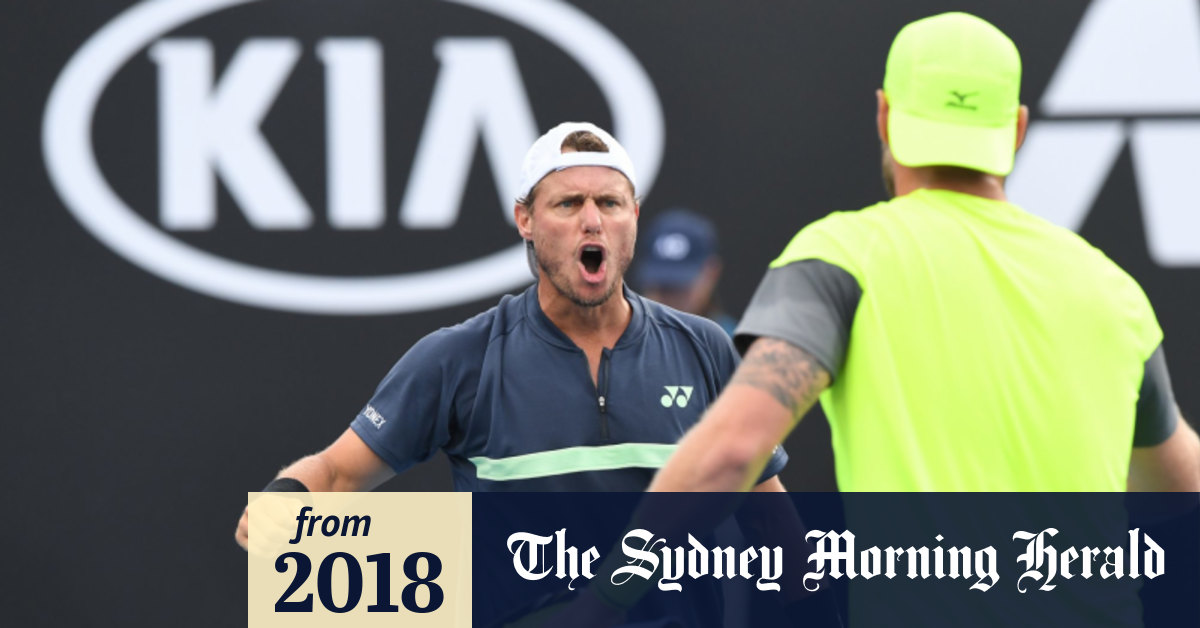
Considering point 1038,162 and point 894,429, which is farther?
point 1038,162

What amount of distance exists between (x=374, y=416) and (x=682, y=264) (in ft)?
6.37

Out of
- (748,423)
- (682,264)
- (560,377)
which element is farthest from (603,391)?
(682,264)

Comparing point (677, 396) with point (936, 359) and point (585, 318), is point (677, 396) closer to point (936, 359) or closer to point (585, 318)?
point (585, 318)

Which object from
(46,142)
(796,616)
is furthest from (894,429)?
(46,142)

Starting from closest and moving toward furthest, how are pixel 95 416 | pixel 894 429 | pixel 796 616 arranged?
pixel 894 429, pixel 796 616, pixel 95 416

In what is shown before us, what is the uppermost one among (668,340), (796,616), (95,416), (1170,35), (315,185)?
(1170,35)

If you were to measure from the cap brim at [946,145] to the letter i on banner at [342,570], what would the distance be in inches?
50.6

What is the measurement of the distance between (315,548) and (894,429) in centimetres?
152

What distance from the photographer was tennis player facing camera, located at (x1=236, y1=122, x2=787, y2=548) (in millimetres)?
2832

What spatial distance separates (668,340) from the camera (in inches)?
119

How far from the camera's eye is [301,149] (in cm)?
478

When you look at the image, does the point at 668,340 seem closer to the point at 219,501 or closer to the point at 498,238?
the point at 498,238

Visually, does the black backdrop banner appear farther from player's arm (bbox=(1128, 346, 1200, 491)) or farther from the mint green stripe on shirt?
player's arm (bbox=(1128, 346, 1200, 491))

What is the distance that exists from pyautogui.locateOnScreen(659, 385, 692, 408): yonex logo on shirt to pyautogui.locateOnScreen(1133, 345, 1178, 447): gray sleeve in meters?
1.00
